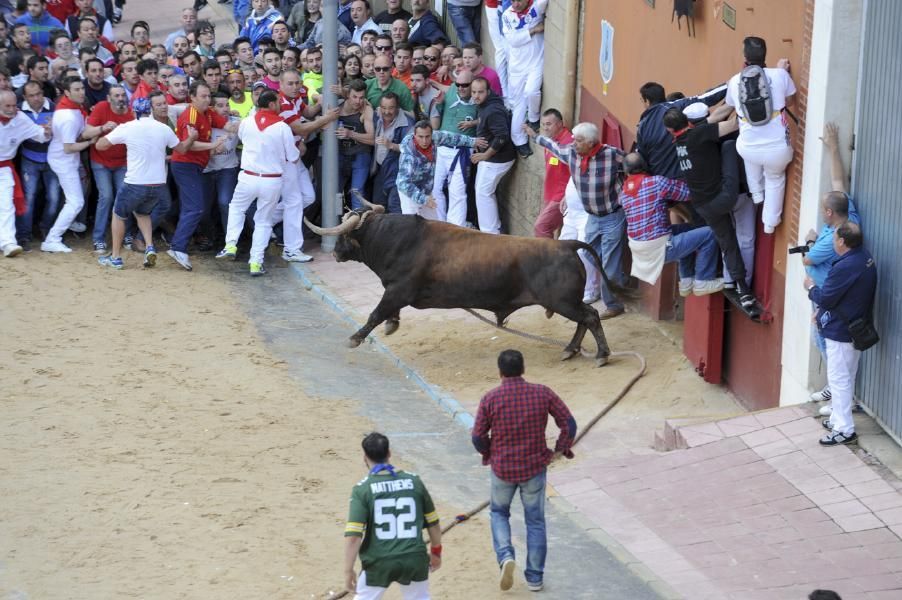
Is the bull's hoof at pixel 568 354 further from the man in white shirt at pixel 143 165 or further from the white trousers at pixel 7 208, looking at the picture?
the white trousers at pixel 7 208

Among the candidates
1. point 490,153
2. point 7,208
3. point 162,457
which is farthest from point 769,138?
point 7,208

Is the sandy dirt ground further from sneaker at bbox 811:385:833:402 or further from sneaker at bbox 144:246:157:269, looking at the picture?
sneaker at bbox 811:385:833:402

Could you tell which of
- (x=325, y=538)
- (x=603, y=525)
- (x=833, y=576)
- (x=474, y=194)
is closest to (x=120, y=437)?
(x=325, y=538)

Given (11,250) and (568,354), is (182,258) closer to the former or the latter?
(11,250)

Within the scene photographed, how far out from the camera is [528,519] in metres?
8.97

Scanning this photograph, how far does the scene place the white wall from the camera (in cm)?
1034

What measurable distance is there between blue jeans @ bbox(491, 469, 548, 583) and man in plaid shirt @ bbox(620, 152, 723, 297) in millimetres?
3942

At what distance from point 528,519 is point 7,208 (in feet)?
31.4

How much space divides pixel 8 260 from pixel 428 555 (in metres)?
10.1

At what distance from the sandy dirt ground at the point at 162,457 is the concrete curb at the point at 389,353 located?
883 mm

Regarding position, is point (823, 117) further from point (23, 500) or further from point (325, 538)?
point (23, 500)

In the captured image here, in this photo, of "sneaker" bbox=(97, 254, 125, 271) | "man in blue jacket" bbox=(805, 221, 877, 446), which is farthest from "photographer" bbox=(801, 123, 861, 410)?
"sneaker" bbox=(97, 254, 125, 271)

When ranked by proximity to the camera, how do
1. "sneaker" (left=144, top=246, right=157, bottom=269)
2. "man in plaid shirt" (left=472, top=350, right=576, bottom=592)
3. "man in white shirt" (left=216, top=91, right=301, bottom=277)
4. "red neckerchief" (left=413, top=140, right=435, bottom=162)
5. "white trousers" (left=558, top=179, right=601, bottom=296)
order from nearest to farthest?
"man in plaid shirt" (left=472, top=350, right=576, bottom=592) < "white trousers" (left=558, top=179, right=601, bottom=296) < "man in white shirt" (left=216, top=91, right=301, bottom=277) < "sneaker" (left=144, top=246, right=157, bottom=269) < "red neckerchief" (left=413, top=140, right=435, bottom=162)

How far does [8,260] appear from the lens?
16.6 metres
